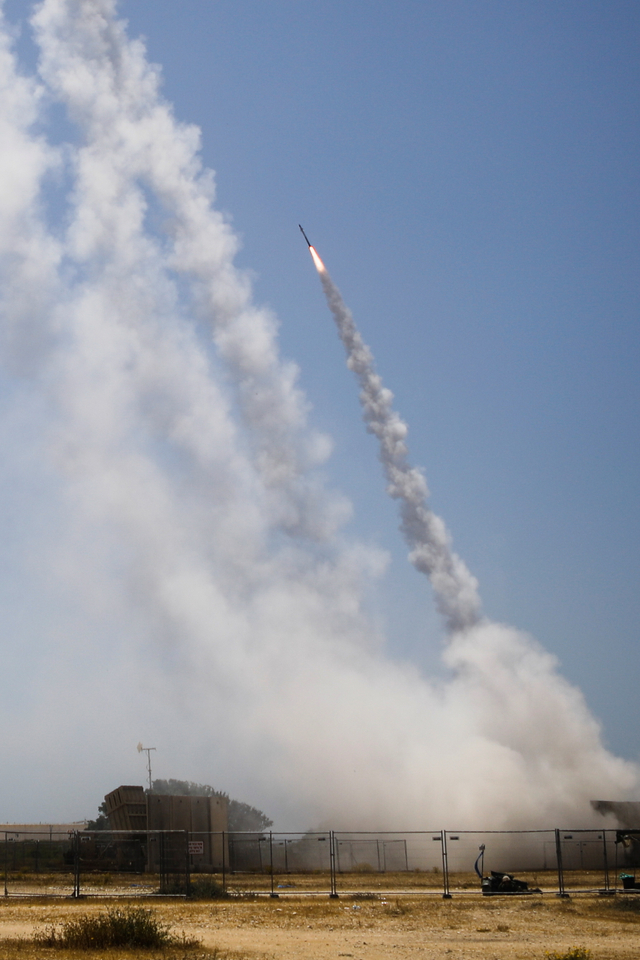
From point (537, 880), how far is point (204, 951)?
2617 cm

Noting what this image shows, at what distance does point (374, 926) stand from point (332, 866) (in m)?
7.26

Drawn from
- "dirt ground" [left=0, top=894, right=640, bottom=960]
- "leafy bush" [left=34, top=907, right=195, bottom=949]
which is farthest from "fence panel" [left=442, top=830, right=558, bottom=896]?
"leafy bush" [left=34, top=907, right=195, bottom=949]

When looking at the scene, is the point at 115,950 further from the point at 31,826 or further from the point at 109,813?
the point at 31,826

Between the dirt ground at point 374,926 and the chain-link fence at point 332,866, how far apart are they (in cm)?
201

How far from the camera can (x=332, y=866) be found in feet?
103

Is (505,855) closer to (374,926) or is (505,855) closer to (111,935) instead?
(374,926)

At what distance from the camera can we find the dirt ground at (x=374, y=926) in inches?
767

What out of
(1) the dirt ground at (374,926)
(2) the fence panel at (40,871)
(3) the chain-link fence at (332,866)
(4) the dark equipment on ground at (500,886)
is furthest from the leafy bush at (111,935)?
(4) the dark equipment on ground at (500,886)

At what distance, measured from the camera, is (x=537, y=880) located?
41062 mm

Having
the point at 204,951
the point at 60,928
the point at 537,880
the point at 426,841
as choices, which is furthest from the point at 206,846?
the point at 204,951

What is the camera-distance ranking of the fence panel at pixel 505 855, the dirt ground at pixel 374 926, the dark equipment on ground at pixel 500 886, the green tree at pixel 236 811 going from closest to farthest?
1. the dirt ground at pixel 374 926
2. the dark equipment on ground at pixel 500 886
3. the fence panel at pixel 505 855
4. the green tree at pixel 236 811

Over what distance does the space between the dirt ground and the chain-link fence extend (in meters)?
2.01

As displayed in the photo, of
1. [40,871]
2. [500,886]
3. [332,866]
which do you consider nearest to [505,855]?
[500,886]

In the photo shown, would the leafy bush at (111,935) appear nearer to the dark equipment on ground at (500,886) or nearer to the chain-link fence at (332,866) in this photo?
the chain-link fence at (332,866)
